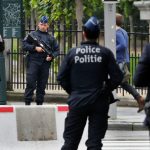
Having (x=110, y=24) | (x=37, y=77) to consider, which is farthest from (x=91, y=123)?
(x=37, y=77)

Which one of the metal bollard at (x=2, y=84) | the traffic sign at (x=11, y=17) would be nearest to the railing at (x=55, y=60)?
the traffic sign at (x=11, y=17)

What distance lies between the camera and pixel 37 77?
52.4 feet

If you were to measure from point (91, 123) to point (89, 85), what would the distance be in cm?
43

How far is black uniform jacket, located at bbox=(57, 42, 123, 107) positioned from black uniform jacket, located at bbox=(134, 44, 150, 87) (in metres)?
1.16

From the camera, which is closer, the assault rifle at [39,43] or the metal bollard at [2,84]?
the assault rifle at [39,43]

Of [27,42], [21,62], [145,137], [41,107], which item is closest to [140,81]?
Answer: [41,107]

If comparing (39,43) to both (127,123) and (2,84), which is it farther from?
(127,123)

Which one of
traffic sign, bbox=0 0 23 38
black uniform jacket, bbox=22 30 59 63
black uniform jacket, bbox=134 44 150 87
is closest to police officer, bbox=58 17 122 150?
black uniform jacket, bbox=134 44 150 87

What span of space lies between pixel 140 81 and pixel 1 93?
9.45 metres

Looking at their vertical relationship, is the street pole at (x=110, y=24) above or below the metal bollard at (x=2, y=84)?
above

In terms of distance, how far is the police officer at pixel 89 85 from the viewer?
926 centimetres

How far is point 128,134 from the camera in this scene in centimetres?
1436

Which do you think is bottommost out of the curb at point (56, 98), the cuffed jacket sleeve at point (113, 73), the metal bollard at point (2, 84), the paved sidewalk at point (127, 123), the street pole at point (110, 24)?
the paved sidewalk at point (127, 123)

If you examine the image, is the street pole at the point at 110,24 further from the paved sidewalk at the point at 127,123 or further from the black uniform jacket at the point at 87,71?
the black uniform jacket at the point at 87,71
